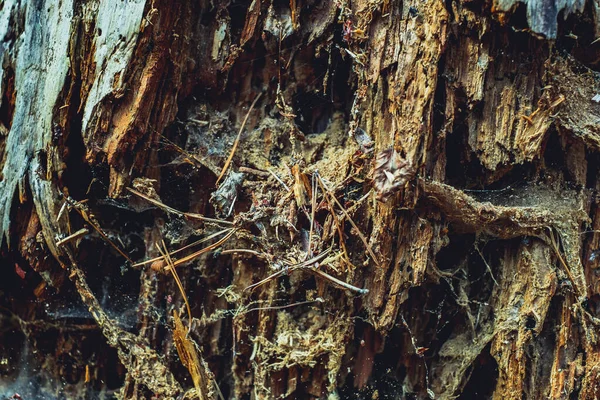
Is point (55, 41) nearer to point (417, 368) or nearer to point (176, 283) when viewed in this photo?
point (176, 283)

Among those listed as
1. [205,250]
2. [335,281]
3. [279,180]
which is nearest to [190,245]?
[205,250]

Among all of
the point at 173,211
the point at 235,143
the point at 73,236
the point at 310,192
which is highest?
the point at 235,143

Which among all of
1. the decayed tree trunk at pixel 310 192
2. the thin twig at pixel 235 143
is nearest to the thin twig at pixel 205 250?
the decayed tree trunk at pixel 310 192

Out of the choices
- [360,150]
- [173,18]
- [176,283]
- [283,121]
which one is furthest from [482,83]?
[176,283]

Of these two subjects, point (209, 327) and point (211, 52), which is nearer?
point (211, 52)

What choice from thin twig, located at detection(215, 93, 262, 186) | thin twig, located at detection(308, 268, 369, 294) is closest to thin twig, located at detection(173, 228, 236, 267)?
thin twig, located at detection(215, 93, 262, 186)

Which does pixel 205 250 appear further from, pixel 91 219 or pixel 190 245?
pixel 91 219

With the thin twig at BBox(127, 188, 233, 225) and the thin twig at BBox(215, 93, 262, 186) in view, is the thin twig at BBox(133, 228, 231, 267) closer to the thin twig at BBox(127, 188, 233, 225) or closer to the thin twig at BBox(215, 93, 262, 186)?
the thin twig at BBox(127, 188, 233, 225)

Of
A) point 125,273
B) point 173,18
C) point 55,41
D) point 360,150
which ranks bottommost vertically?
point 125,273
